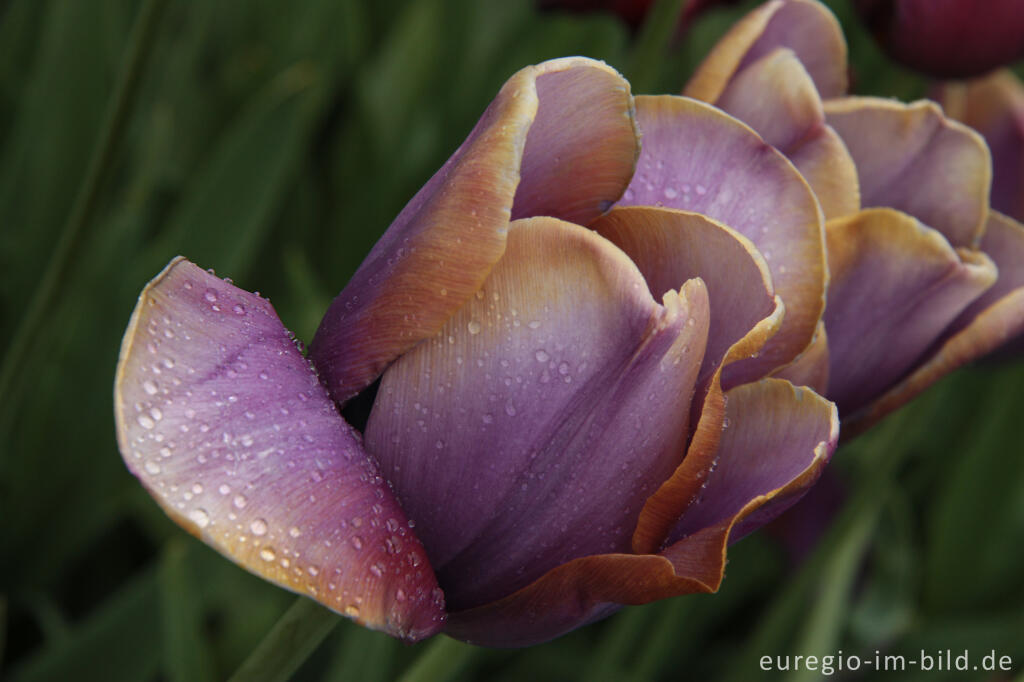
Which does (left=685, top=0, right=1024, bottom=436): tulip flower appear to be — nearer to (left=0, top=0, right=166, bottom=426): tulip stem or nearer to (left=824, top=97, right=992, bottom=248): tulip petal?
(left=824, top=97, right=992, bottom=248): tulip petal

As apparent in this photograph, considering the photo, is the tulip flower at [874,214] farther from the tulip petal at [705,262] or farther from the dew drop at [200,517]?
the dew drop at [200,517]

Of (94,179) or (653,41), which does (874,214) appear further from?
(94,179)

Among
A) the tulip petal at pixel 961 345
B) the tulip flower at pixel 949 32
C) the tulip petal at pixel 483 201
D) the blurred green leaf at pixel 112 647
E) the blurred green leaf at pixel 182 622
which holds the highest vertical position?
the tulip petal at pixel 483 201

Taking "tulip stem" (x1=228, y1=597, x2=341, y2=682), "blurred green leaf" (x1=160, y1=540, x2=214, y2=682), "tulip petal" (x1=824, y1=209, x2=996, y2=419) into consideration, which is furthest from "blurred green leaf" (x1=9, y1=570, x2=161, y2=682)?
"tulip petal" (x1=824, y1=209, x2=996, y2=419)

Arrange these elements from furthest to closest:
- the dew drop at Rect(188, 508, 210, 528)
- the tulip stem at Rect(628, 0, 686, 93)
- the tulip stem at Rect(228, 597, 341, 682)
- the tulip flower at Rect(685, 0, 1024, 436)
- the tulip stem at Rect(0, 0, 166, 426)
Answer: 1. the tulip stem at Rect(628, 0, 686, 93)
2. the tulip stem at Rect(0, 0, 166, 426)
3. the tulip flower at Rect(685, 0, 1024, 436)
4. the tulip stem at Rect(228, 597, 341, 682)
5. the dew drop at Rect(188, 508, 210, 528)

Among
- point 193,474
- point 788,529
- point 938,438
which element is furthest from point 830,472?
point 193,474

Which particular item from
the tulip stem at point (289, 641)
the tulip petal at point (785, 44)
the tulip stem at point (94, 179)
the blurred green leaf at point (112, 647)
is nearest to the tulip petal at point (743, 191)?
the tulip petal at point (785, 44)
